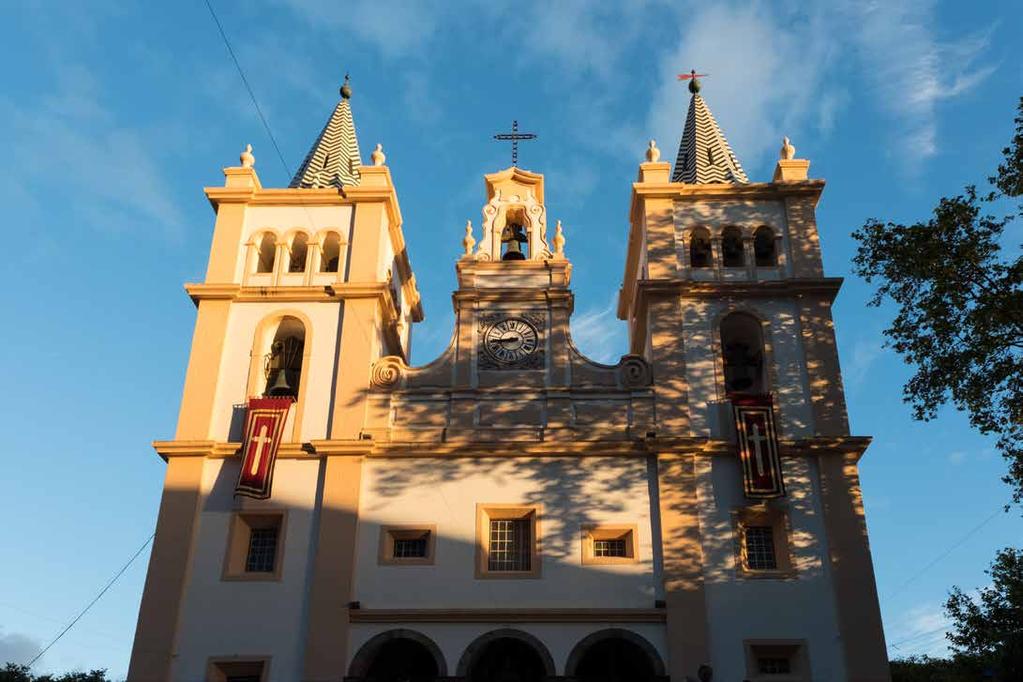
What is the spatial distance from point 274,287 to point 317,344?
2.11 m

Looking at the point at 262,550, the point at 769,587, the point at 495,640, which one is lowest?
the point at 495,640

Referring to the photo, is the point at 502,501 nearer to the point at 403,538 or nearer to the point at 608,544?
the point at 403,538

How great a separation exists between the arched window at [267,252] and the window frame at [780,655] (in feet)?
52.7

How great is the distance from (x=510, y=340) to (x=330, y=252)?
20.7ft

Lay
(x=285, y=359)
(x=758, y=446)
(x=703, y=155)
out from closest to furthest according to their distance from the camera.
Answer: (x=758, y=446) → (x=285, y=359) → (x=703, y=155)

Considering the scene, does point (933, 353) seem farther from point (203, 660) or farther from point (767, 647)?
point (203, 660)

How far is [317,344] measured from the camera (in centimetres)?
2525

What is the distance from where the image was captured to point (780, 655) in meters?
21.2

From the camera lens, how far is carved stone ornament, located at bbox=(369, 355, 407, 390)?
24391 millimetres

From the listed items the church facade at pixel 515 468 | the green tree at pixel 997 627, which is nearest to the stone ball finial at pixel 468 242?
the church facade at pixel 515 468

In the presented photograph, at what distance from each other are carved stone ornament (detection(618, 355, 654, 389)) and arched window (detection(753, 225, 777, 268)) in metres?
4.98

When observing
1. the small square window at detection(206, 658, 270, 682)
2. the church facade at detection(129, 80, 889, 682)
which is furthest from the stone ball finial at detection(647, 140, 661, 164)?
the small square window at detection(206, 658, 270, 682)

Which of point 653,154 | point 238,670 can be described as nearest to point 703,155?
point 653,154

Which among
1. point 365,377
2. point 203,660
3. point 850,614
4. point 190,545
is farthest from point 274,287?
point 850,614
